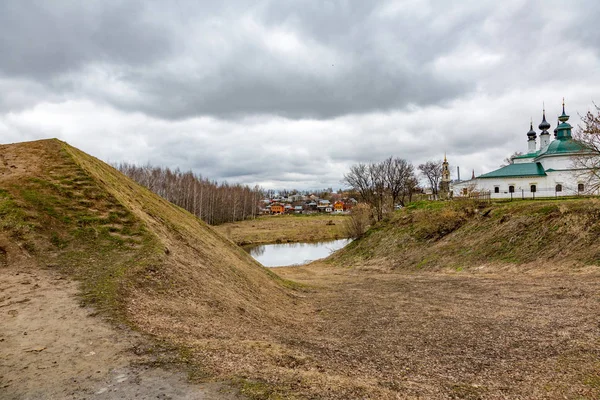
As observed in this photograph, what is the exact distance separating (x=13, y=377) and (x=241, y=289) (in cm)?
720

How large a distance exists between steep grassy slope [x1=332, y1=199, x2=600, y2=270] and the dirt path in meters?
18.3

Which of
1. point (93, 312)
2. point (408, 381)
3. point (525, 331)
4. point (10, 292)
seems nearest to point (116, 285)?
point (93, 312)

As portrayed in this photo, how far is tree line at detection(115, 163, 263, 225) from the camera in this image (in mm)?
75938

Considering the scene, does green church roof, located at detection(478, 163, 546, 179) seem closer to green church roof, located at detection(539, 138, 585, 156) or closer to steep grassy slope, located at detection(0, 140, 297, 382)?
green church roof, located at detection(539, 138, 585, 156)

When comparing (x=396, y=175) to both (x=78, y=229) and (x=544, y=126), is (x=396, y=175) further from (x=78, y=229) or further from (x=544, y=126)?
(x=78, y=229)

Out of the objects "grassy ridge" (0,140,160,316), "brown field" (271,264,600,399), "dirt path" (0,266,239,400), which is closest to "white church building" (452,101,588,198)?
"brown field" (271,264,600,399)

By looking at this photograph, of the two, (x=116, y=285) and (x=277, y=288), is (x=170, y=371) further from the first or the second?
(x=277, y=288)

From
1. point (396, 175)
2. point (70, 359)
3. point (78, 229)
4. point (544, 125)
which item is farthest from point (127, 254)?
point (544, 125)

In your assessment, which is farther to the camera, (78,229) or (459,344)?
(78,229)

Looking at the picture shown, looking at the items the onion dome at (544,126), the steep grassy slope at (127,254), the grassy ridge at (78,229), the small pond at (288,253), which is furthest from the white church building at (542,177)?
the grassy ridge at (78,229)

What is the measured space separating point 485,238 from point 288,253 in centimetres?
2513

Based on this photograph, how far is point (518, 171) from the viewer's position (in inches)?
1898

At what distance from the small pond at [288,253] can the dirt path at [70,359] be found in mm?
27795

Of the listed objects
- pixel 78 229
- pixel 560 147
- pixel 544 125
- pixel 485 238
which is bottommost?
pixel 485 238
